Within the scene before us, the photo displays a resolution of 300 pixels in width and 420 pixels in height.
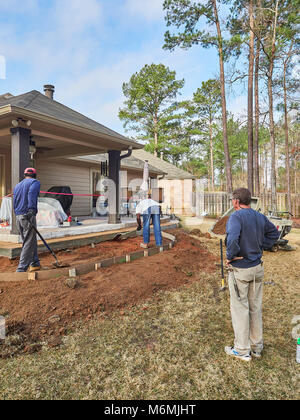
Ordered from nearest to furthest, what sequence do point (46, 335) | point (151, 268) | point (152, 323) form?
point (46, 335), point (152, 323), point (151, 268)

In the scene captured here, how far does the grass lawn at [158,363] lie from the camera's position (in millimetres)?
2176

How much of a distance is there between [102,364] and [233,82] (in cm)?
1623

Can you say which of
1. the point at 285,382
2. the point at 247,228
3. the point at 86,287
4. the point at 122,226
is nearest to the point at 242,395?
the point at 285,382

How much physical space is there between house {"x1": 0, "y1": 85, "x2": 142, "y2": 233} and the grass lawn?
4.19m

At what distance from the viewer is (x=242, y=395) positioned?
214cm

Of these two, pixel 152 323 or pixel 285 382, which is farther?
pixel 152 323

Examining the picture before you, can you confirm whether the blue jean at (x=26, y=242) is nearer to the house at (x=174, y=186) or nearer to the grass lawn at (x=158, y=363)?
the grass lawn at (x=158, y=363)

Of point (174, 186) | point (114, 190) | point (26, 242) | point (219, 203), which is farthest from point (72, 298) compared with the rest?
point (174, 186)

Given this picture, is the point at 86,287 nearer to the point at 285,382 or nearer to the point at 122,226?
the point at 285,382

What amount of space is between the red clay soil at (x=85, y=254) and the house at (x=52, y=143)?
3.83 feet

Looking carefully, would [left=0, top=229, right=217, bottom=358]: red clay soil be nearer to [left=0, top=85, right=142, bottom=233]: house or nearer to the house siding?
[left=0, top=85, right=142, bottom=233]: house

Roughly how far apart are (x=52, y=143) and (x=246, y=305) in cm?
837

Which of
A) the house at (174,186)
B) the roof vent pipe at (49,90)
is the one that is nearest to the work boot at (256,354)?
the roof vent pipe at (49,90)

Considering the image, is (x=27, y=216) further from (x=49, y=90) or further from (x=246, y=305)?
(x=49, y=90)
